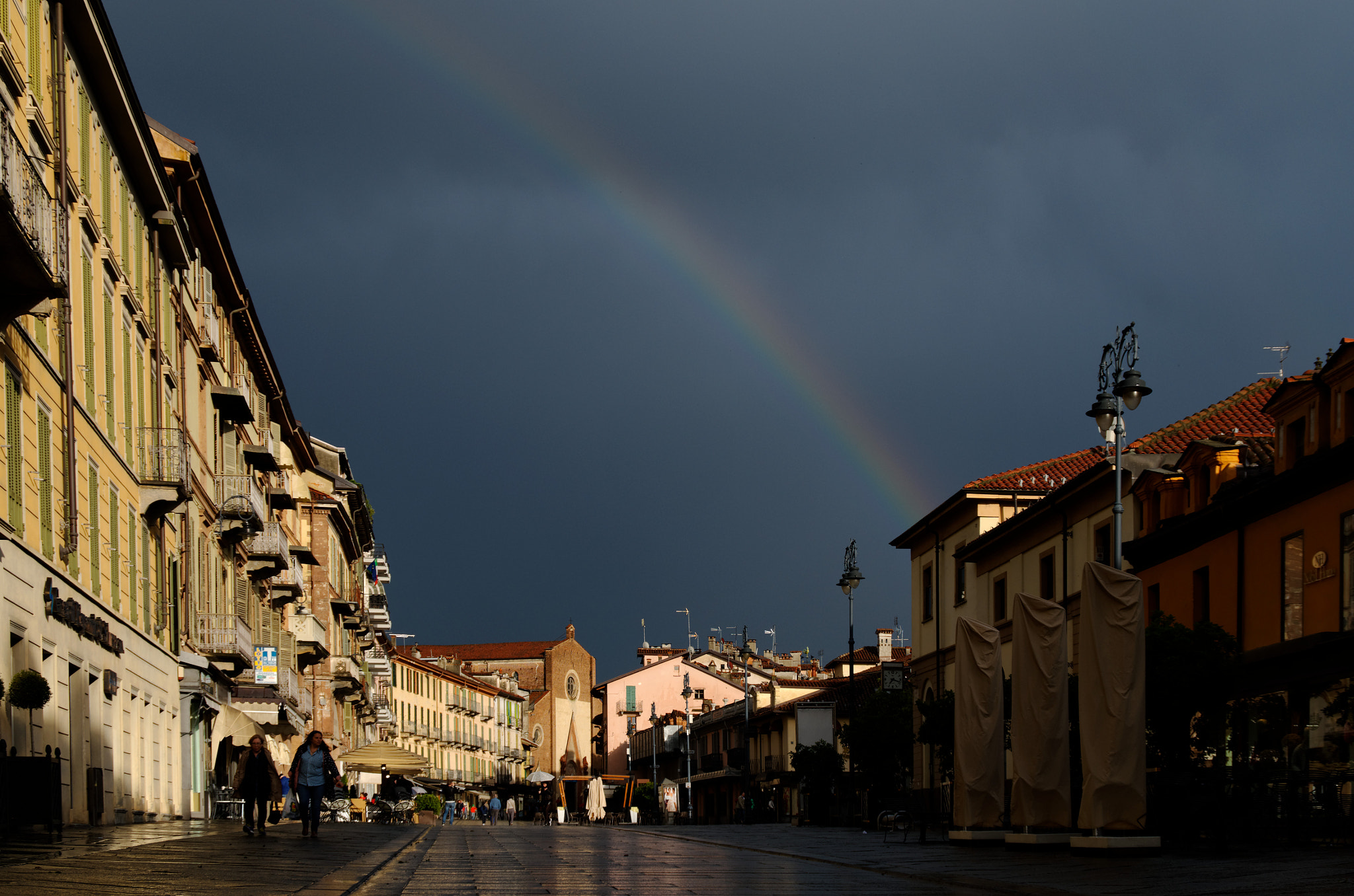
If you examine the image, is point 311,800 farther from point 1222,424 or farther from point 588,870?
point 1222,424

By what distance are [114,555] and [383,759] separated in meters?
34.4

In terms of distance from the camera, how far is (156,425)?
33.6m

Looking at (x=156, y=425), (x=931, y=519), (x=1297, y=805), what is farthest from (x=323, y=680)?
(x=1297, y=805)

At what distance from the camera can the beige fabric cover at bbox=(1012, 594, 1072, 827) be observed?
21297mm

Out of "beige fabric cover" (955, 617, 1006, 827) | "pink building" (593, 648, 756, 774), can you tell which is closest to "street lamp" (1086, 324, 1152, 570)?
"beige fabric cover" (955, 617, 1006, 827)

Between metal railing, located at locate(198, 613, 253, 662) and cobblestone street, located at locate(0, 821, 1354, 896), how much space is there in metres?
16.2

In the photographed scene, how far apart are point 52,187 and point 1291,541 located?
886 inches

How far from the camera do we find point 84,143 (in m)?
27.2

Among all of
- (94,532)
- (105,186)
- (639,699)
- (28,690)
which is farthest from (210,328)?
(639,699)

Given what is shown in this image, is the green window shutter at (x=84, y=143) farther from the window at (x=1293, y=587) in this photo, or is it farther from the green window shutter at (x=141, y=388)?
the window at (x=1293, y=587)

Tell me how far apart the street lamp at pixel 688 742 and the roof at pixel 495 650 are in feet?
96.8

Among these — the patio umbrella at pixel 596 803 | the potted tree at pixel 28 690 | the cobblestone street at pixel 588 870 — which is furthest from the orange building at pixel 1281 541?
the patio umbrella at pixel 596 803

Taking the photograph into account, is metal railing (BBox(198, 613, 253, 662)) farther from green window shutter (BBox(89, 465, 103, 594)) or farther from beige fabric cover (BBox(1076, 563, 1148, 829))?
beige fabric cover (BBox(1076, 563, 1148, 829))

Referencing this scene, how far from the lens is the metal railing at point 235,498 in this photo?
43.3 metres
